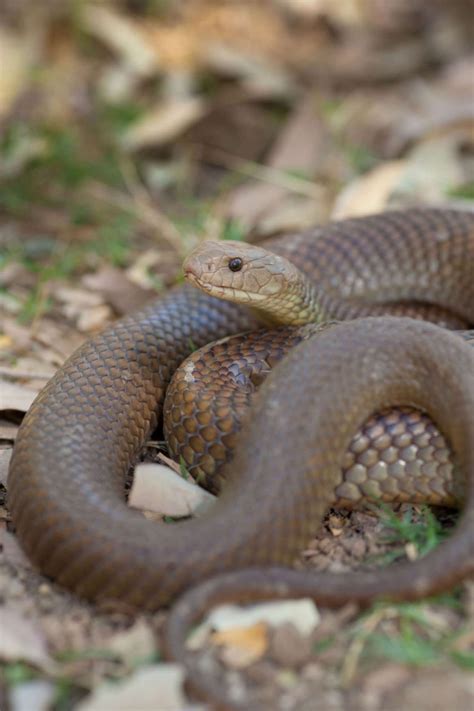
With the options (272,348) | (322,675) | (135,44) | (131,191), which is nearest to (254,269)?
(272,348)

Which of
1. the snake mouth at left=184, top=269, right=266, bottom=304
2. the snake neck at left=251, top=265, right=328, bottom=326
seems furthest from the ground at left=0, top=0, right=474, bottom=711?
the snake neck at left=251, top=265, right=328, bottom=326

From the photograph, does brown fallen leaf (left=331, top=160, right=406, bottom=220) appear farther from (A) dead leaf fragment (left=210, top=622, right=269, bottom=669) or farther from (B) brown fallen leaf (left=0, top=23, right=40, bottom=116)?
(A) dead leaf fragment (left=210, top=622, right=269, bottom=669)

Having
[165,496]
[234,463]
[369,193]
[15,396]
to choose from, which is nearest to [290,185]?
[369,193]

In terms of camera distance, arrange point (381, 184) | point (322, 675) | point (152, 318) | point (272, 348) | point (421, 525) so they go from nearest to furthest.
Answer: point (322, 675) < point (421, 525) < point (272, 348) < point (152, 318) < point (381, 184)

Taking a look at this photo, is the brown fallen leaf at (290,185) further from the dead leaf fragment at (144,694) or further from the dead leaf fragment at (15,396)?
the dead leaf fragment at (144,694)

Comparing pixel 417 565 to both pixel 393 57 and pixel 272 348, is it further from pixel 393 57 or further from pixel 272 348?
pixel 393 57
